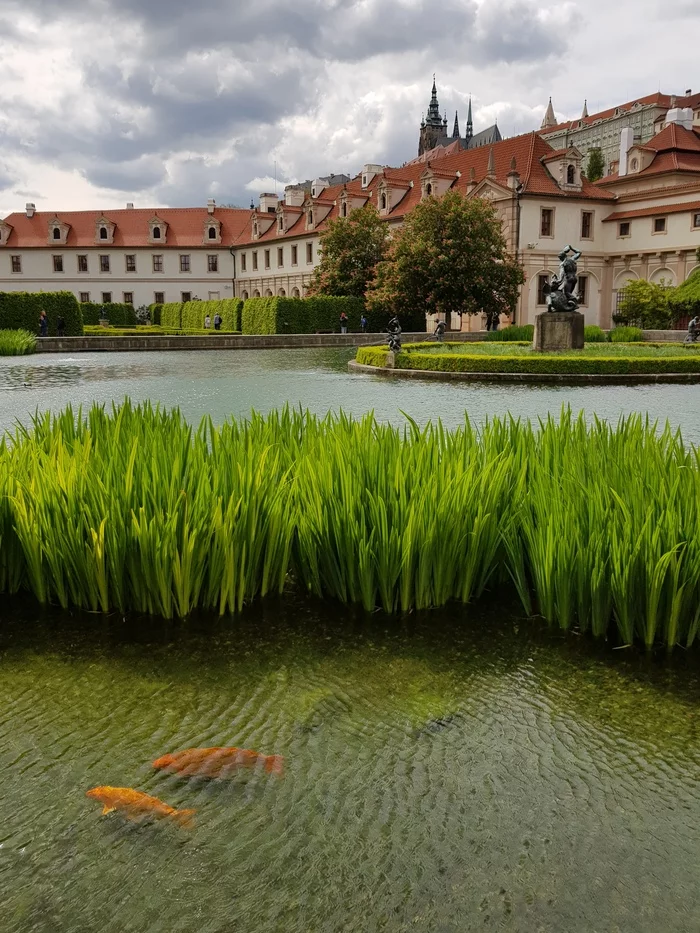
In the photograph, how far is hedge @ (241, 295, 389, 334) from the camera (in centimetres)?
4191

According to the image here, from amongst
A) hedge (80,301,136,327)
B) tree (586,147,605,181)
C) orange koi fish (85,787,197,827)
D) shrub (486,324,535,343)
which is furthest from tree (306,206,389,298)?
tree (586,147,605,181)

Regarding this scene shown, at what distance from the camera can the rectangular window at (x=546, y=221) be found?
49875 mm

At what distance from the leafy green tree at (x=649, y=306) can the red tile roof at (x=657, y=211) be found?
324 inches

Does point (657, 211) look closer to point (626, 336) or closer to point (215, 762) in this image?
point (626, 336)

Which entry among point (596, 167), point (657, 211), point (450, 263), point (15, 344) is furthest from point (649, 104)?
point (15, 344)

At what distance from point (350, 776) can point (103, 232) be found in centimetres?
7893

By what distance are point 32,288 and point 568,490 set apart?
256 ft

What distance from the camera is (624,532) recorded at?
3330 millimetres

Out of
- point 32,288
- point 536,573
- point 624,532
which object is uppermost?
point 32,288

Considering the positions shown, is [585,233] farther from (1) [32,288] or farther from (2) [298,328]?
(1) [32,288]

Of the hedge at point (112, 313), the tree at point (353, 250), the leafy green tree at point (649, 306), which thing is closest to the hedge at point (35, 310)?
the tree at point (353, 250)

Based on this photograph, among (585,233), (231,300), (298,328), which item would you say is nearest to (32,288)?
(231,300)

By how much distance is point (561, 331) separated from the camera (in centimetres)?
2434

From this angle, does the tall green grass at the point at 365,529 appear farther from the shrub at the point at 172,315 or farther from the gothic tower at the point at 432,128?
the gothic tower at the point at 432,128
